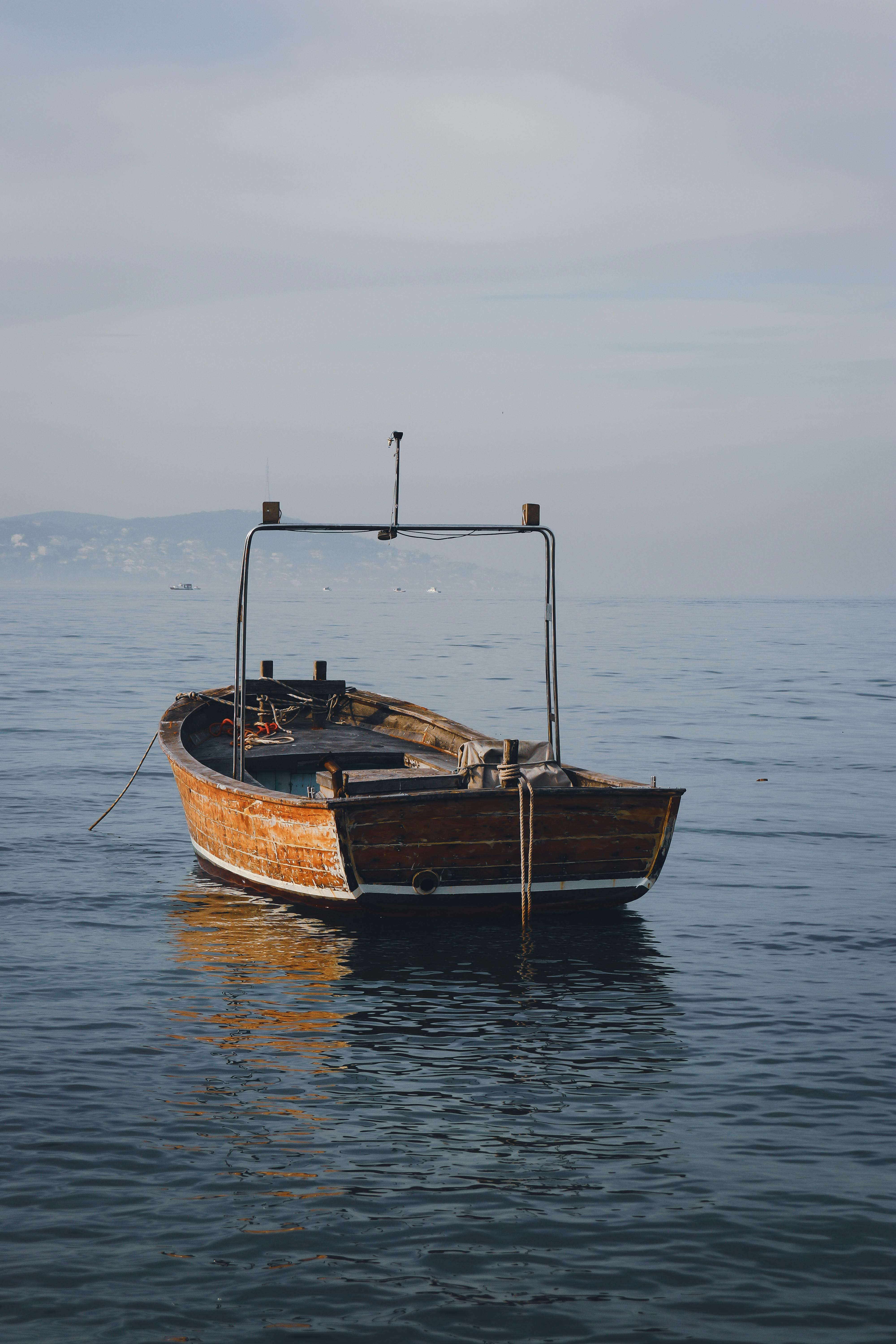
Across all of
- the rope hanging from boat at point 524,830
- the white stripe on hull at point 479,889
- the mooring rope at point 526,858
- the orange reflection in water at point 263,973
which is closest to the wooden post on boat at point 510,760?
the rope hanging from boat at point 524,830

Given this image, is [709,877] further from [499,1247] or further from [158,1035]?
[499,1247]

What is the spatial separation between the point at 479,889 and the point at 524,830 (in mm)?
847

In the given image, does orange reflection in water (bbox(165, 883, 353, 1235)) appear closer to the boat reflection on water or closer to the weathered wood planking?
the boat reflection on water

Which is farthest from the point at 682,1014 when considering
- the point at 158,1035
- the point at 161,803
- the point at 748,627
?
the point at 748,627

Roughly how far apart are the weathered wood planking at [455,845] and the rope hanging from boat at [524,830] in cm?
6

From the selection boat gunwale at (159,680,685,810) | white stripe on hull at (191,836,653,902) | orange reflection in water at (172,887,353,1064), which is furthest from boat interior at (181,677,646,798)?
orange reflection in water at (172,887,353,1064)

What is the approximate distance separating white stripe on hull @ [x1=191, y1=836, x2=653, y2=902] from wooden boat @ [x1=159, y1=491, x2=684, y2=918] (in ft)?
0.05

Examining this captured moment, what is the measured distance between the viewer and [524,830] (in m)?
12.3

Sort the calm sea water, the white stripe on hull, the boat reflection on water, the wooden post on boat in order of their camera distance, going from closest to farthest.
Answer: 1. the calm sea water
2. the boat reflection on water
3. the white stripe on hull
4. the wooden post on boat

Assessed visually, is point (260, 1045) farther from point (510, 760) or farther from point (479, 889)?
point (510, 760)

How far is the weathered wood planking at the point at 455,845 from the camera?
12.1 m

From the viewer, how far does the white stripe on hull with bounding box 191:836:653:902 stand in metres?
12.4

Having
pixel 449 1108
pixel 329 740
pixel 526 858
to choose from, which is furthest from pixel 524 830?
pixel 329 740

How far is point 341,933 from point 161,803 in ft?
34.7
